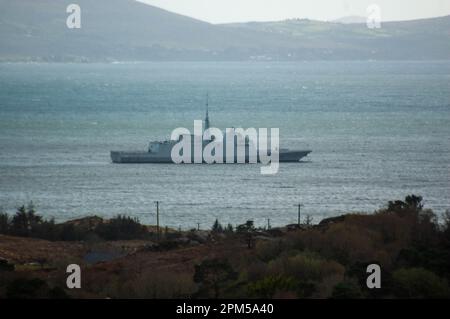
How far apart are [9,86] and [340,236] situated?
135 metres

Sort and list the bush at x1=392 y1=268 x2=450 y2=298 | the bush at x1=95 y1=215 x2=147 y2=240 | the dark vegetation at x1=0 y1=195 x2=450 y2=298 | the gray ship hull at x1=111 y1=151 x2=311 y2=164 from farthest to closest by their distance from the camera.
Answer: the gray ship hull at x1=111 y1=151 x2=311 y2=164 → the bush at x1=95 y1=215 x2=147 y2=240 → the bush at x1=392 y1=268 x2=450 y2=298 → the dark vegetation at x1=0 y1=195 x2=450 y2=298

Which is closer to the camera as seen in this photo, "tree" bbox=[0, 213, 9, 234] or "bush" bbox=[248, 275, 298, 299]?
"bush" bbox=[248, 275, 298, 299]

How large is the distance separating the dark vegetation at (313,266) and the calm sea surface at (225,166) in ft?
43.5

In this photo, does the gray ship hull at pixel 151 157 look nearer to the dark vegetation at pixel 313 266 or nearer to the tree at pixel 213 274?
the dark vegetation at pixel 313 266

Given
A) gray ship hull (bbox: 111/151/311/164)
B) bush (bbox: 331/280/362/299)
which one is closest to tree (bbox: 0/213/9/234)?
bush (bbox: 331/280/362/299)

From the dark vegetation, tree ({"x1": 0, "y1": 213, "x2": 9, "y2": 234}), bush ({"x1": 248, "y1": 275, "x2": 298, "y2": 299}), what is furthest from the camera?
tree ({"x1": 0, "y1": 213, "x2": 9, "y2": 234})

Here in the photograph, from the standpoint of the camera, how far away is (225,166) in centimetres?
6400

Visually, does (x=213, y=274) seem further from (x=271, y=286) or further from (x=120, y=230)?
(x=120, y=230)

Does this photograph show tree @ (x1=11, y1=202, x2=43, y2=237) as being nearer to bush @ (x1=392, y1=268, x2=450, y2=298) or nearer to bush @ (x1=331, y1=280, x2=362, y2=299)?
bush @ (x1=392, y1=268, x2=450, y2=298)

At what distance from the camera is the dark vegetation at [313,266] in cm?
2008

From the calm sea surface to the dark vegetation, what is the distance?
1326 cm

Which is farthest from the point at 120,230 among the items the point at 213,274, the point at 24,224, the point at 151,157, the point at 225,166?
the point at 151,157

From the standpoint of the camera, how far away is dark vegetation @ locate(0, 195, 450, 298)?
20078 mm

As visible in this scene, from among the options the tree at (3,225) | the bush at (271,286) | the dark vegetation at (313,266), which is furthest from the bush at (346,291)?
the tree at (3,225)
